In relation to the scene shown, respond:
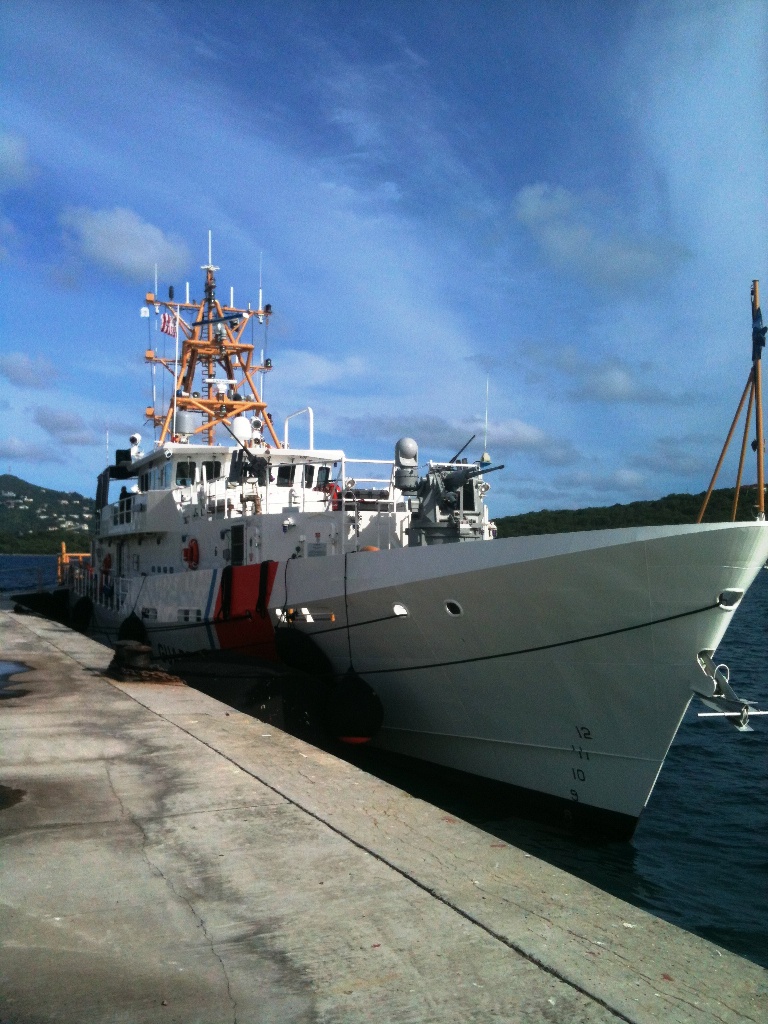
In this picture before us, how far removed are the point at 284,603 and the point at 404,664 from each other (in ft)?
6.91

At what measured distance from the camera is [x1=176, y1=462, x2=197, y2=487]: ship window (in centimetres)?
1644

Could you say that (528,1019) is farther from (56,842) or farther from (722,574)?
(722,574)

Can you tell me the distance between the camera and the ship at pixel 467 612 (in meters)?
8.41

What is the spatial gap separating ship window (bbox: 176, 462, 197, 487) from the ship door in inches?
134

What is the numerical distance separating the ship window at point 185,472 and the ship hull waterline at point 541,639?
509 centimetres

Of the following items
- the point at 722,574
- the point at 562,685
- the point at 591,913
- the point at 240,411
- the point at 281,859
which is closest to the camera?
the point at 591,913

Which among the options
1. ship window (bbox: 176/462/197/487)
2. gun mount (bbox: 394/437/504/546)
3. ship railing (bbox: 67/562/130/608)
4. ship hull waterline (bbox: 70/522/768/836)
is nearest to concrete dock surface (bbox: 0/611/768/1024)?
ship hull waterline (bbox: 70/522/768/836)

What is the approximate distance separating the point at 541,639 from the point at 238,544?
19.0ft

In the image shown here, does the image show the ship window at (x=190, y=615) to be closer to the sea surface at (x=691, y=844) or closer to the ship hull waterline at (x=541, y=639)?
the ship hull waterline at (x=541, y=639)

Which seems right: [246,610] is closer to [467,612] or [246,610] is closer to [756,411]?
[467,612]

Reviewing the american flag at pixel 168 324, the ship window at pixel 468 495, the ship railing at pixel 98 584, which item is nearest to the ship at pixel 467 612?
the ship window at pixel 468 495

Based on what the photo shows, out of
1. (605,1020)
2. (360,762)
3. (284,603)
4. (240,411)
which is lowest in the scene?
(360,762)

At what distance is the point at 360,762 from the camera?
39.7ft

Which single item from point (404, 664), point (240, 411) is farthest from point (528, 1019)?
point (240, 411)
